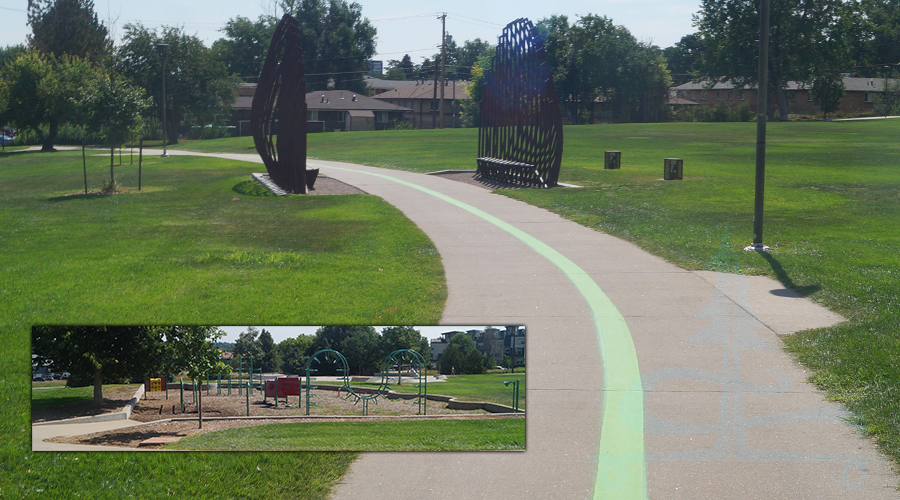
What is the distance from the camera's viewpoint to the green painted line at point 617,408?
185 inches

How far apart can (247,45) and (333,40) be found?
3399 mm

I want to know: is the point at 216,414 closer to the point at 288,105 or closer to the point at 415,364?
the point at 415,364

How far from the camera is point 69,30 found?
67.9 feet

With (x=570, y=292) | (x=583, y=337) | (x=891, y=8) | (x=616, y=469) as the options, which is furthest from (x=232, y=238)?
(x=891, y=8)

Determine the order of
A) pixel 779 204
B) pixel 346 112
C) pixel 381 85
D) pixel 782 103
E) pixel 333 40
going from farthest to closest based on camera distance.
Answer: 1. pixel 381 85
2. pixel 346 112
3. pixel 782 103
4. pixel 333 40
5. pixel 779 204

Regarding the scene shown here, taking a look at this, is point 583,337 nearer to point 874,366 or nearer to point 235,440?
point 874,366

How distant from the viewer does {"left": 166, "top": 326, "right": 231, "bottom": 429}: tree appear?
14.1 feet

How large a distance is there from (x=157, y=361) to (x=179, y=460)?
3.05 feet

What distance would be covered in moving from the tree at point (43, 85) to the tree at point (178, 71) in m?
1.33

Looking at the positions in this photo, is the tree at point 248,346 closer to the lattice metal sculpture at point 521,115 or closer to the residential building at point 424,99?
the lattice metal sculpture at point 521,115

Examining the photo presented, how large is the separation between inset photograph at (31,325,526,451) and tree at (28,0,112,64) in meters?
18.4

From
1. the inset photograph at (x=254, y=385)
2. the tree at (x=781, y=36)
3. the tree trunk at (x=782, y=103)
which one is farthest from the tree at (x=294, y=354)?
the tree trunk at (x=782, y=103)

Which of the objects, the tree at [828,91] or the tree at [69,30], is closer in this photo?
the tree at [69,30]

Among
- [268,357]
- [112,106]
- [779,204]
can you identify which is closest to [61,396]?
[268,357]
